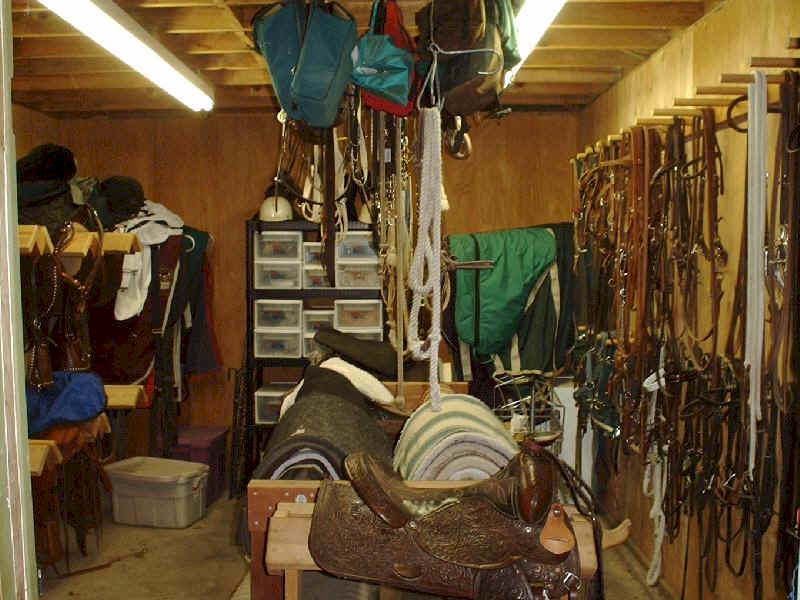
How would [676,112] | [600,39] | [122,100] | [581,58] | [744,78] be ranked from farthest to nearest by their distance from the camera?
[122,100] → [581,58] → [600,39] → [676,112] → [744,78]

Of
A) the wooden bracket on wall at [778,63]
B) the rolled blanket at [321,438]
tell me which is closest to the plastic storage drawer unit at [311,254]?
the rolled blanket at [321,438]

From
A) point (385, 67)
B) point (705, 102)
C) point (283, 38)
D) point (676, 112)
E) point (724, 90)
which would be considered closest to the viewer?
point (385, 67)

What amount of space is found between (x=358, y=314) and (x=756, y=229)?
12.0 ft

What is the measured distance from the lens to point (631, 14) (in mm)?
4078

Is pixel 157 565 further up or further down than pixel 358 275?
further down

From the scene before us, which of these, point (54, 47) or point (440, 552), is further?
point (54, 47)

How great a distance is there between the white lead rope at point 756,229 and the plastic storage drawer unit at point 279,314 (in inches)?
149

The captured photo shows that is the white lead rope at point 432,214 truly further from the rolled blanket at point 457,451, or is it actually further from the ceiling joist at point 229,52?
the ceiling joist at point 229,52

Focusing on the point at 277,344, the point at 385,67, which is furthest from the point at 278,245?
the point at 385,67

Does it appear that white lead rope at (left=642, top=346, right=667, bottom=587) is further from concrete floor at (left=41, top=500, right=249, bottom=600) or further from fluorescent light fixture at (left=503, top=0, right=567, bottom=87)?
concrete floor at (left=41, top=500, right=249, bottom=600)

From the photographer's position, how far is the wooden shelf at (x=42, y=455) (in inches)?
145

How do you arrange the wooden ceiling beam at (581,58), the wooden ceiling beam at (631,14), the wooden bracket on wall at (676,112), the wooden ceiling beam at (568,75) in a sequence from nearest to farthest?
the wooden bracket on wall at (676,112) → the wooden ceiling beam at (631,14) → the wooden ceiling beam at (581,58) → the wooden ceiling beam at (568,75)

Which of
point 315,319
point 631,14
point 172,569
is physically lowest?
point 172,569

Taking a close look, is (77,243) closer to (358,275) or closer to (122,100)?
(358,275)
